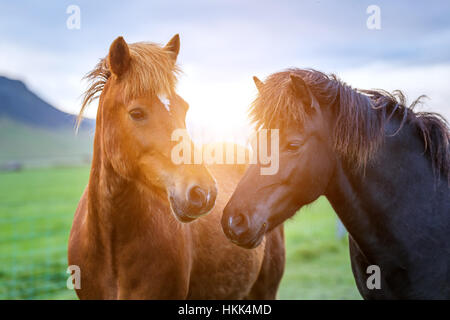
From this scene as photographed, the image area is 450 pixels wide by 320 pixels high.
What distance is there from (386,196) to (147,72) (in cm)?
174

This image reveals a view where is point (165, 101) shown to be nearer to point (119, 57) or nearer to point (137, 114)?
point (137, 114)

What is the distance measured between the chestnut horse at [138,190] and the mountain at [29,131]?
6620 centimetres

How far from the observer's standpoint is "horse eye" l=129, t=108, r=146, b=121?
7.84ft

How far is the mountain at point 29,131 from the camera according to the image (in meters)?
72.4

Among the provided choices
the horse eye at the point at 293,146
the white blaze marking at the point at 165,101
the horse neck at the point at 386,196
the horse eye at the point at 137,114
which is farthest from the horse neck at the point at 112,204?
the horse neck at the point at 386,196

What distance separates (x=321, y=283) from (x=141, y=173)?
4604mm

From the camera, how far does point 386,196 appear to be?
2.41m

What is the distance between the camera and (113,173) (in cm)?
254

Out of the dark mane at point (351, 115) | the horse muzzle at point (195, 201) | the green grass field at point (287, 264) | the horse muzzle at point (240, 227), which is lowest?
the green grass field at point (287, 264)

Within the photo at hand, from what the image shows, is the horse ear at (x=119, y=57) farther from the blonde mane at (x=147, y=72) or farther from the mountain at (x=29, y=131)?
the mountain at (x=29, y=131)

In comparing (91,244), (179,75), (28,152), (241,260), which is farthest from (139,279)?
(28,152)

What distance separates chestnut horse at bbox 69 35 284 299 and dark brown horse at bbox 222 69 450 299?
485 mm

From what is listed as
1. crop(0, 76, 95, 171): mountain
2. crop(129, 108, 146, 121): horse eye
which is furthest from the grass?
crop(129, 108, 146, 121): horse eye
